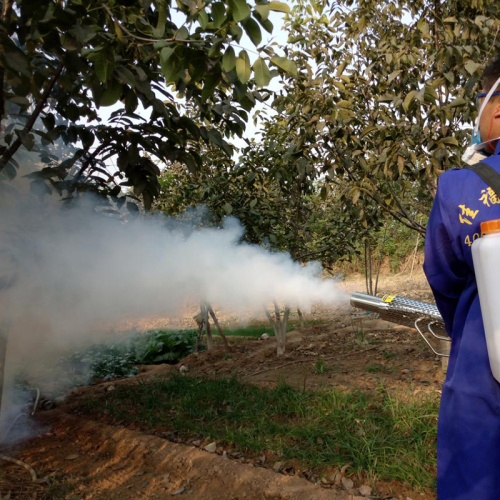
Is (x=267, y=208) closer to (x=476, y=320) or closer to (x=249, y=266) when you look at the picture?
(x=249, y=266)

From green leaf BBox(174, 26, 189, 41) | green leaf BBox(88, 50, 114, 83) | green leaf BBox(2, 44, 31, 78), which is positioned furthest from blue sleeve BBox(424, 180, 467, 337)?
green leaf BBox(2, 44, 31, 78)

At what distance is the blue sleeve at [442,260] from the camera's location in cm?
138

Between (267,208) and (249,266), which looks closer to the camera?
(249,266)

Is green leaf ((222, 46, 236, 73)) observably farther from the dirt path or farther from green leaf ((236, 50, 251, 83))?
the dirt path

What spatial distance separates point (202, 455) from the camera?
10.6 ft

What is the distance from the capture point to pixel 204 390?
175 inches

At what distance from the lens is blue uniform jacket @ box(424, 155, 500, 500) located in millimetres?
1221

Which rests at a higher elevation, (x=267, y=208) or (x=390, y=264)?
(x=267, y=208)

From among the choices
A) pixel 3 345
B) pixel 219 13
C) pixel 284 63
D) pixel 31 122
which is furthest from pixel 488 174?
pixel 3 345

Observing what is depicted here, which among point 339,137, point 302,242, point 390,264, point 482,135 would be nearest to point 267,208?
point 302,242

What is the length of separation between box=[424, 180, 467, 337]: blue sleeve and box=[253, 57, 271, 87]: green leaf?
0.68m

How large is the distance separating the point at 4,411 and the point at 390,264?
15.5 meters

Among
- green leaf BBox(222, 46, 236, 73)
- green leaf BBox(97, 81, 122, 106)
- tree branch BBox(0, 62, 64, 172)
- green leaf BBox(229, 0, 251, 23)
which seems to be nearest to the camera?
green leaf BBox(229, 0, 251, 23)

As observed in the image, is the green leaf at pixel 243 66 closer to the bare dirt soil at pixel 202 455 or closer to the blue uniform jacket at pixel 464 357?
the blue uniform jacket at pixel 464 357
